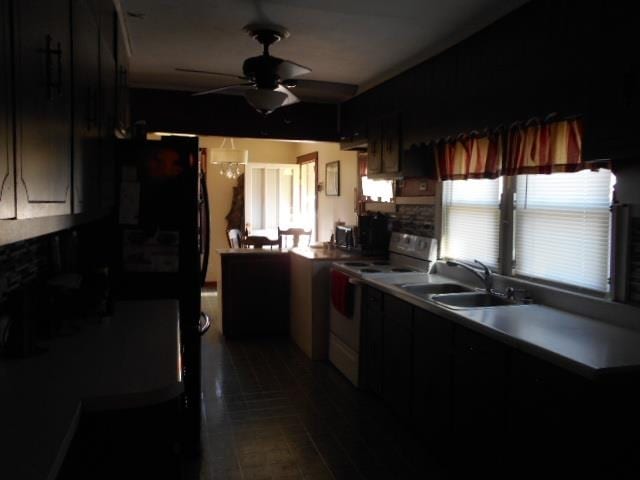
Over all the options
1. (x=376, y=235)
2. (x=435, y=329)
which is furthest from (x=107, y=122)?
(x=376, y=235)

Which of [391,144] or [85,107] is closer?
[85,107]

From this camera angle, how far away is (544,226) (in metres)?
2.82

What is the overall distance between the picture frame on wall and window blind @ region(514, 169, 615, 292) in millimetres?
3193

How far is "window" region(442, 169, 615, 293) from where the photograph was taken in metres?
2.46

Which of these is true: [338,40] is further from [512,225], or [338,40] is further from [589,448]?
[589,448]

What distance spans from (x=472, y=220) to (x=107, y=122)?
232 centimetres

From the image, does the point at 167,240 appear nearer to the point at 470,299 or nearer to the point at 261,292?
the point at 470,299

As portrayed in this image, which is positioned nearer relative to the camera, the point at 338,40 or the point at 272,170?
the point at 338,40

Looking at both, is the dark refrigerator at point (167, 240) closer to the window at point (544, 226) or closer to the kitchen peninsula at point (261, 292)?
the window at point (544, 226)

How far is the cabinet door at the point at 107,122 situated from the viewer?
2.11 metres

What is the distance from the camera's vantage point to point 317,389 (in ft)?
12.7

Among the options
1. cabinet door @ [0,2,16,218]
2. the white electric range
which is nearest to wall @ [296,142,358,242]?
the white electric range

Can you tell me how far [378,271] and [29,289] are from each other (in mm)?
2568

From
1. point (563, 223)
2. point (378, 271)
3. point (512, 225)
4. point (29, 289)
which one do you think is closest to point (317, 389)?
point (378, 271)
